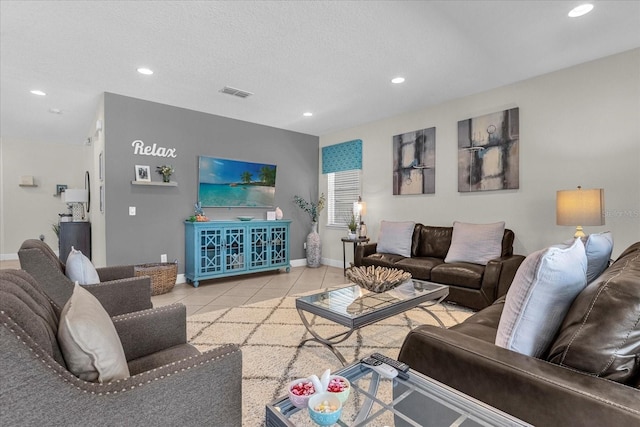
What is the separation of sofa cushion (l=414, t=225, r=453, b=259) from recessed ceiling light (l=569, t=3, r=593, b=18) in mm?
2380

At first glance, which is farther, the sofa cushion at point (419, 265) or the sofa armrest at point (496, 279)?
the sofa cushion at point (419, 265)

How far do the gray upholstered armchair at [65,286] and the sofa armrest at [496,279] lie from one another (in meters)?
2.95

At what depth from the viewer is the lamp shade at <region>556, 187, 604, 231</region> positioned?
8.64ft

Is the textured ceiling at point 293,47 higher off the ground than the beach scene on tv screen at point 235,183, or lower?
higher

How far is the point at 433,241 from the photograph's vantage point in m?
4.03

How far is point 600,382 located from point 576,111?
3386mm

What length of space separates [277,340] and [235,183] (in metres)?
3.11

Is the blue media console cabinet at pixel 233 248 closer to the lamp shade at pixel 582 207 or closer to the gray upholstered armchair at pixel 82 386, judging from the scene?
the gray upholstered armchair at pixel 82 386

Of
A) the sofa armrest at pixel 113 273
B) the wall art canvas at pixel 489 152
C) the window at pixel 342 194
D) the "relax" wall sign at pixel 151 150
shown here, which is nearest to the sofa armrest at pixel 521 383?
the sofa armrest at pixel 113 273

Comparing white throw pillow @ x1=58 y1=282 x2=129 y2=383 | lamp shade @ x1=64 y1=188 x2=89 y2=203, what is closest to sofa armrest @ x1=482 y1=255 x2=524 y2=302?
white throw pillow @ x1=58 y1=282 x2=129 y2=383

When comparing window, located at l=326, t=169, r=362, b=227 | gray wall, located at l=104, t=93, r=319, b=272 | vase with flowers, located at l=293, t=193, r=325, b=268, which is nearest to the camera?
gray wall, located at l=104, t=93, r=319, b=272

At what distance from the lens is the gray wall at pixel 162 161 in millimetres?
3887

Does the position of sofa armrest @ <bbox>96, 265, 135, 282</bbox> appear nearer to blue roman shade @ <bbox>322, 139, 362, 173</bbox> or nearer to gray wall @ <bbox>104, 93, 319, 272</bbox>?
gray wall @ <bbox>104, 93, 319, 272</bbox>

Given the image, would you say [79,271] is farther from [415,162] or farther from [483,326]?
[415,162]
